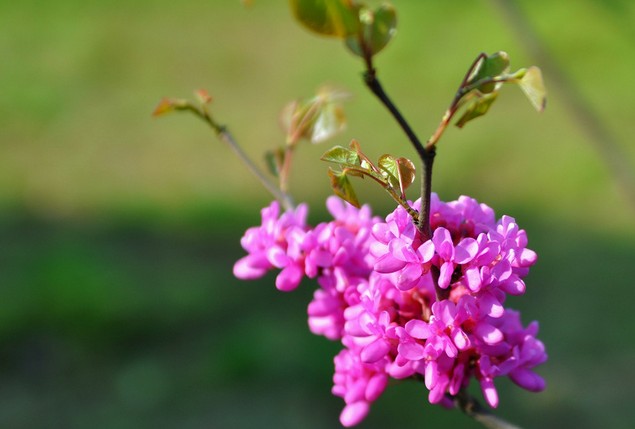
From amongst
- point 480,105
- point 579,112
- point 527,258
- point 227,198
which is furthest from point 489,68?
point 227,198

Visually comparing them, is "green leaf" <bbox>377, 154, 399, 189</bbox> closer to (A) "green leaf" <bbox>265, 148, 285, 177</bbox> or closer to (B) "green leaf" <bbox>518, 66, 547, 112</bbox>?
(B) "green leaf" <bbox>518, 66, 547, 112</bbox>

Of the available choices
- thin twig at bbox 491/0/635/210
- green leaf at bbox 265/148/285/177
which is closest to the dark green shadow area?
thin twig at bbox 491/0/635/210

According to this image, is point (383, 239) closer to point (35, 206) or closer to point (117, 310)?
point (117, 310)

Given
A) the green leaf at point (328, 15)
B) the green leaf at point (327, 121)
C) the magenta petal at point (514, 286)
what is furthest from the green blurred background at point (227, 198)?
the green leaf at point (328, 15)

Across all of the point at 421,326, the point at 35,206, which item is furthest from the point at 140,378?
the point at 421,326

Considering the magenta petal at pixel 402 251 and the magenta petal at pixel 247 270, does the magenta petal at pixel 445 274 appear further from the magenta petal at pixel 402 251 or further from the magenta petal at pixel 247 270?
the magenta petal at pixel 247 270

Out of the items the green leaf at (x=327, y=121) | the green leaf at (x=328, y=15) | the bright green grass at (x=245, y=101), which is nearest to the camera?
the green leaf at (x=328, y=15)
